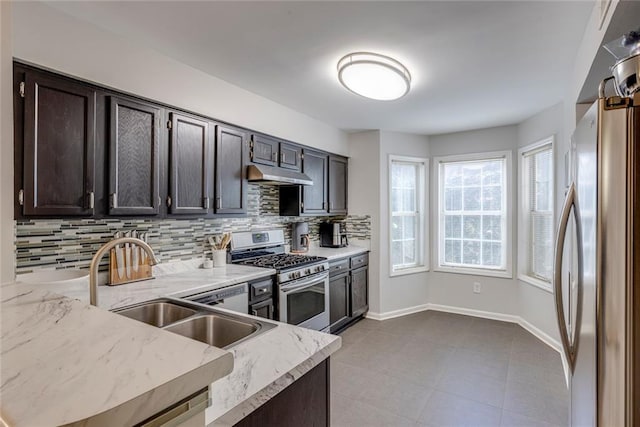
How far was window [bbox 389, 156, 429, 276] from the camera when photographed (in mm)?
4449

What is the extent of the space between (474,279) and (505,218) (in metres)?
0.91

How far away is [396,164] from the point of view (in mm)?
4477

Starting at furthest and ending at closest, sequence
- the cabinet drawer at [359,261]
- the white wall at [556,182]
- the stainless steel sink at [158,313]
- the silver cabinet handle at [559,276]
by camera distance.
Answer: the cabinet drawer at [359,261]
the white wall at [556,182]
the stainless steel sink at [158,313]
the silver cabinet handle at [559,276]

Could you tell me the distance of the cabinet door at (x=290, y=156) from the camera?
3336 millimetres

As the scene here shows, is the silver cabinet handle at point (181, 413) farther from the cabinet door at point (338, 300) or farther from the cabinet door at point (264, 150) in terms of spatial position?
the cabinet door at point (338, 300)

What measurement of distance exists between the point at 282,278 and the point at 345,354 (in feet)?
3.51

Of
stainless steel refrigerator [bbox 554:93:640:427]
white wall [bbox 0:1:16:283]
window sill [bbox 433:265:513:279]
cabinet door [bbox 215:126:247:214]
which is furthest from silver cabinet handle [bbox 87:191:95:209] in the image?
window sill [bbox 433:265:513:279]

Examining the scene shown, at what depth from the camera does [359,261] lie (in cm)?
412

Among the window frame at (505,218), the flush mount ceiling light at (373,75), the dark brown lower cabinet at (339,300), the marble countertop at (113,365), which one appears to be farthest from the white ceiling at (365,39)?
the dark brown lower cabinet at (339,300)

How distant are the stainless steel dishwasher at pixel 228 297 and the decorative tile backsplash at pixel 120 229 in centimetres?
61

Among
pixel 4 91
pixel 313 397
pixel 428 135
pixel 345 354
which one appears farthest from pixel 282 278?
pixel 428 135

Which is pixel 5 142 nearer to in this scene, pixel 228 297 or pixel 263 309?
pixel 228 297

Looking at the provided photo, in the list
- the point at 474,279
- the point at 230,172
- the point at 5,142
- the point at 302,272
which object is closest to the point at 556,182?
the point at 474,279

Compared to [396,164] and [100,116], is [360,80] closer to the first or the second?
[100,116]
